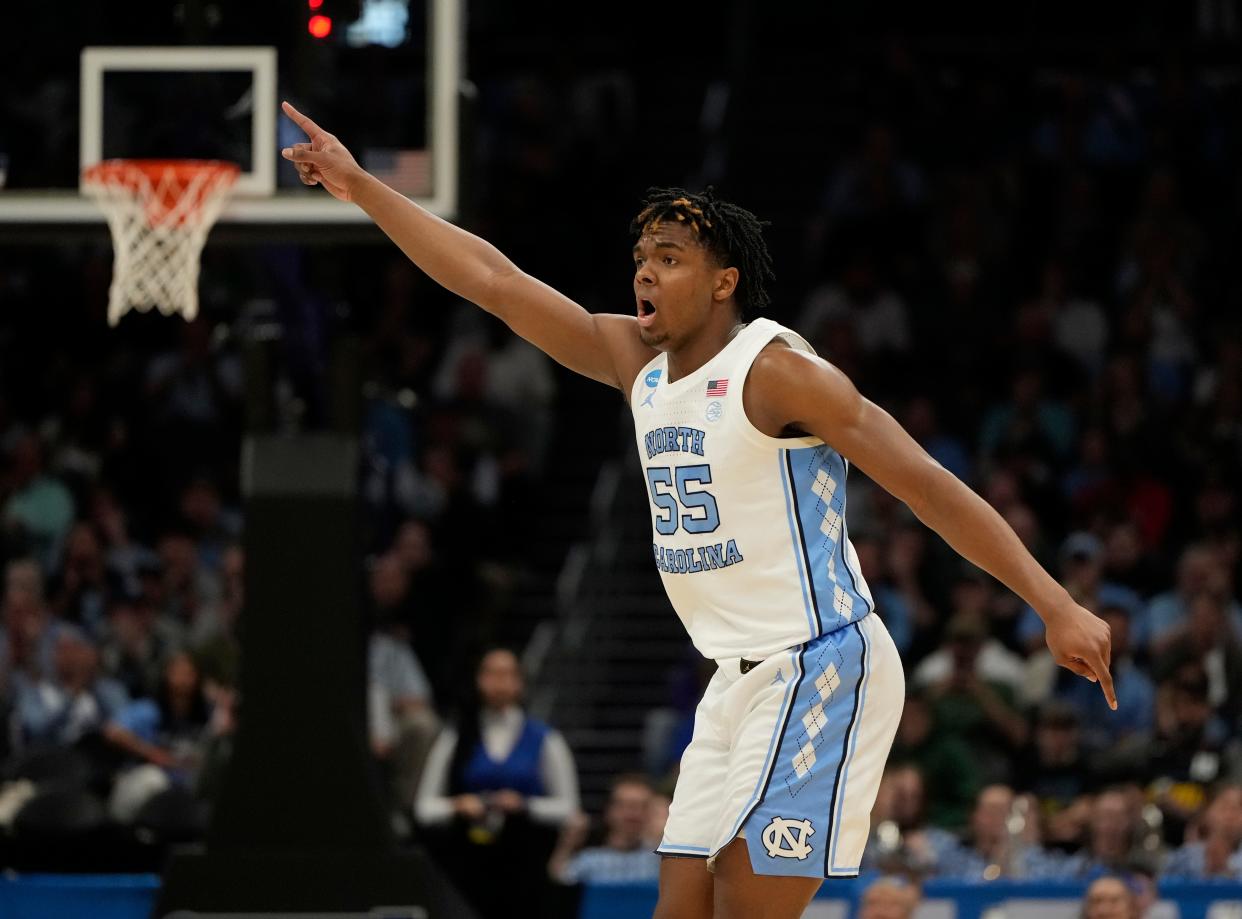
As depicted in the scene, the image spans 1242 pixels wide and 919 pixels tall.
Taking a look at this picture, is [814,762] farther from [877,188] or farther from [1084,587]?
[877,188]

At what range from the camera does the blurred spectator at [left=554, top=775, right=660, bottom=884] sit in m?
10.4

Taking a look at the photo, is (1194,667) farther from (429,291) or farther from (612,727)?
(429,291)

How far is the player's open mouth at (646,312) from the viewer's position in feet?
18.3

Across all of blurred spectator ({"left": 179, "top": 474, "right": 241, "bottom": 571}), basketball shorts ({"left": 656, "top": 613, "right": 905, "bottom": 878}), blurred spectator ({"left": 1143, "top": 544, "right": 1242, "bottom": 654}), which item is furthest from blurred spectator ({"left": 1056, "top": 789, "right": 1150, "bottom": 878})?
blurred spectator ({"left": 179, "top": 474, "right": 241, "bottom": 571})

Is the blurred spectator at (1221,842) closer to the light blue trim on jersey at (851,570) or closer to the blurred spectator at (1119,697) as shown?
the blurred spectator at (1119,697)

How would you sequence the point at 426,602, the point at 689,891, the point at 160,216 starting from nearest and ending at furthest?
the point at 689,891, the point at 160,216, the point at 426,602

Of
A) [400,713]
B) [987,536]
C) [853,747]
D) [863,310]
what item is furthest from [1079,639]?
[863,310]

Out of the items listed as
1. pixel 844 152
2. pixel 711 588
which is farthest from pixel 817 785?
pixel 844 152

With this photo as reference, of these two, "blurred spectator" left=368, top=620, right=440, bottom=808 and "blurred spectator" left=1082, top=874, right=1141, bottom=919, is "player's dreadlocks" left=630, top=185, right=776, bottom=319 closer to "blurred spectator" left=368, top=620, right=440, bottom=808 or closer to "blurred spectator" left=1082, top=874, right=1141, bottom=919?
"blurred spectator" left=1082, top=874, right=1141, bottom=919

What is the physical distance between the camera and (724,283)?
18.5 feet

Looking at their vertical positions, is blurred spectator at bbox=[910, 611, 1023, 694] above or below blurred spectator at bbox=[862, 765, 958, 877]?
above

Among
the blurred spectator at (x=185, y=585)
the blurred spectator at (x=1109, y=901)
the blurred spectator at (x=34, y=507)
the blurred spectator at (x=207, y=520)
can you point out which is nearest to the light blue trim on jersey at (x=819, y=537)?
the blurred spectator at (x=1109, y=901)

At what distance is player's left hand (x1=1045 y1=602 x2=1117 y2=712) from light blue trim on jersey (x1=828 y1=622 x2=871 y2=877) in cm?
50

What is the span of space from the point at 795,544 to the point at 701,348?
56 centimetres
